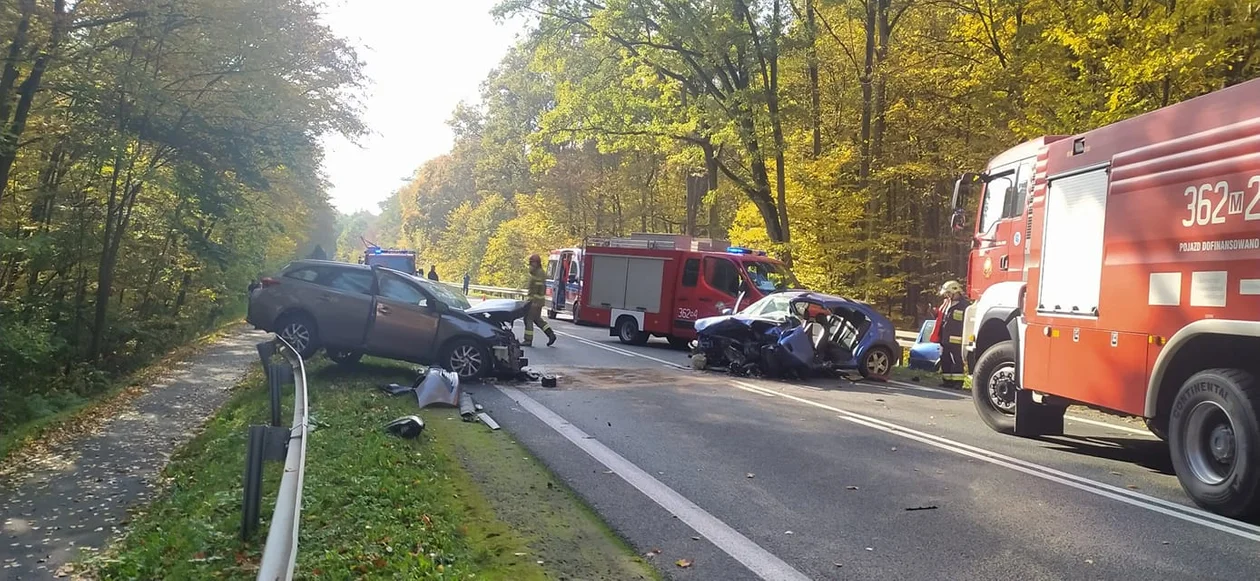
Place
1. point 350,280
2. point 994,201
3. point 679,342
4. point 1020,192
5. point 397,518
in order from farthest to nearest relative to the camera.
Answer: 1. point 679,342
2. point 350,280
3. point 994,201
4. point 1020,192
5. point 397,518

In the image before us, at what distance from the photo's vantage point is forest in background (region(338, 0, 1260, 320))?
14.2 metres

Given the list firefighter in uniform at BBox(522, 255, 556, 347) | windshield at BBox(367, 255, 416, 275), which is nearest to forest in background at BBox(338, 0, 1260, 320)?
windshield at BBox(367, 255, 416, 275)

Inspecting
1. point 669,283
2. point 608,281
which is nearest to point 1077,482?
point 669,283

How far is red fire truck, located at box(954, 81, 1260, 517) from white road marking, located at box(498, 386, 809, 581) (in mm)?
3317

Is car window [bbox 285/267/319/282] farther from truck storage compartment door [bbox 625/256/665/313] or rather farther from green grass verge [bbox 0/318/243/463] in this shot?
truck storage compartment door [bbox 625/256/665/313]

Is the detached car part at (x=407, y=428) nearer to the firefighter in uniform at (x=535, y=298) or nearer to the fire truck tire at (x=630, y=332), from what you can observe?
the firefighter in uniform at (x=535, y=298)

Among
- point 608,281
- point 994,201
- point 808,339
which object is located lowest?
point 808,339

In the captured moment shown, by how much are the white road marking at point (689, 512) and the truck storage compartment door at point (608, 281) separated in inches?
484

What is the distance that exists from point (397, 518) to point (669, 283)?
15.2 m

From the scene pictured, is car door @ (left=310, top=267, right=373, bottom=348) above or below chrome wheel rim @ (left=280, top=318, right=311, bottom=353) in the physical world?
above

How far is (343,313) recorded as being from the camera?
12.8 meters

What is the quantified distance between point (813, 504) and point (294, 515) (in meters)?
3.64

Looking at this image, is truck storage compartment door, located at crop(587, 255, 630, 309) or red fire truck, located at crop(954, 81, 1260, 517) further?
truck storage compartment door, located at crop(587, 255, 630, 309)

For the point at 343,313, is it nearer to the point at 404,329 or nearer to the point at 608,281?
the point at 404,329
